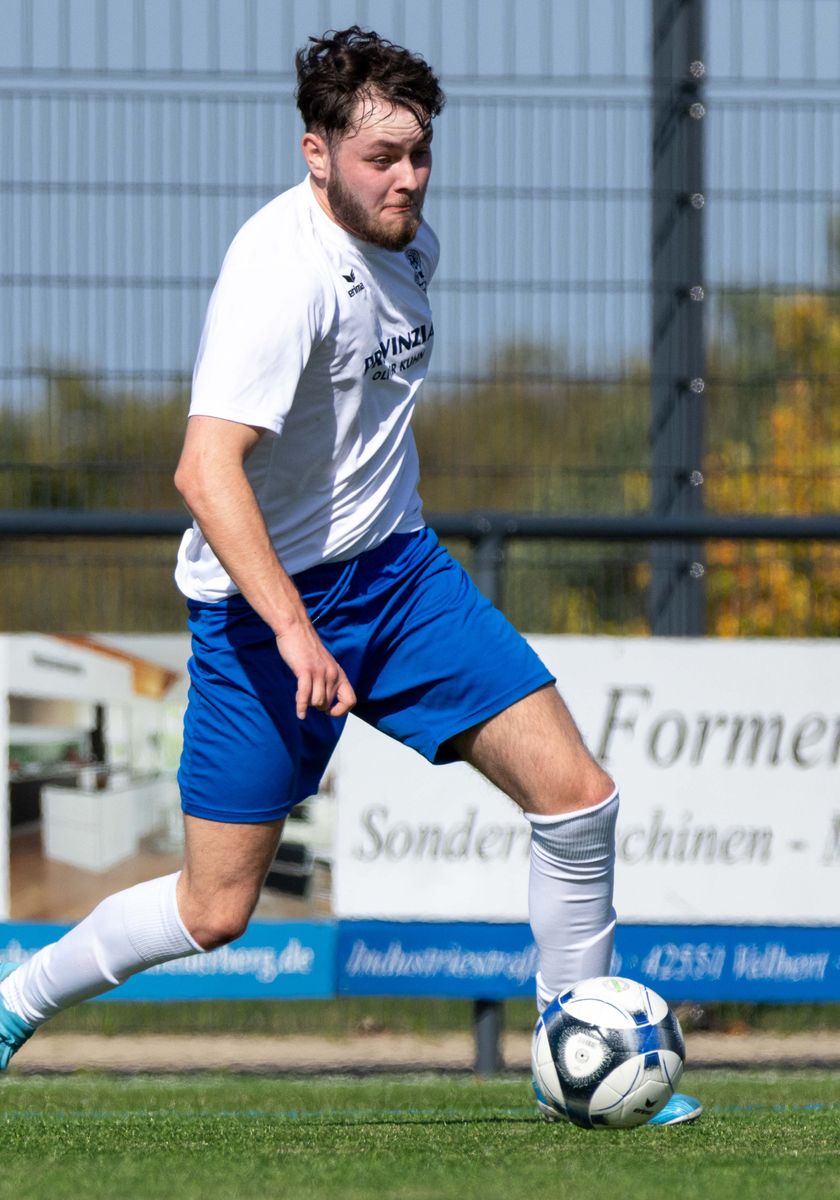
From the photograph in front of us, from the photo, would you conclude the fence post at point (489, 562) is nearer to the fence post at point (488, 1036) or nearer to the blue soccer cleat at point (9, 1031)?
the fence post at point (488, 1036)

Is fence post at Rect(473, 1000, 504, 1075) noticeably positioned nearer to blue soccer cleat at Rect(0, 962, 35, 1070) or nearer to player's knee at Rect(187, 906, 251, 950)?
player's knee at Rect(187, 906, 251, 950)

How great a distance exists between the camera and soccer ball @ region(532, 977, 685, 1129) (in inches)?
151

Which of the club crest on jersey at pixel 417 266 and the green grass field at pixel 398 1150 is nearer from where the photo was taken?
the green grass field at pixel 398 1150

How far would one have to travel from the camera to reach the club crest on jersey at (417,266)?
4211 millimetres

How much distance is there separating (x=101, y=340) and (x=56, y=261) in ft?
1.19

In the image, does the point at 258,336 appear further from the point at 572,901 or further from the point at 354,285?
the point at 572,901

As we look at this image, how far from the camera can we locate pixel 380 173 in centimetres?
394

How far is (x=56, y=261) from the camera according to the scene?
752 cm

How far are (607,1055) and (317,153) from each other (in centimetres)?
195

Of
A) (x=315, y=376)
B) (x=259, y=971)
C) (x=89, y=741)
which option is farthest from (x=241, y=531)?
(x=259, y=971)

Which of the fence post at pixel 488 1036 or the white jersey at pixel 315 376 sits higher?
the white jersey at pixel 315 376

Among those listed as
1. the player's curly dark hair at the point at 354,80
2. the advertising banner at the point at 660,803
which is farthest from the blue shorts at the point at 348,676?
the advertising banner at the point at 660,803

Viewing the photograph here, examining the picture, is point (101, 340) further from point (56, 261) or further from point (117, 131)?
point (117, 131)

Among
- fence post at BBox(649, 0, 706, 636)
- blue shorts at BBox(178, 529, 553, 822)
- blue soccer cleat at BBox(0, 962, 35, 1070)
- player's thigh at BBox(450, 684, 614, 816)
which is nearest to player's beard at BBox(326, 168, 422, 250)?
blue shorts at BBox(178, 529, 553, 822)
